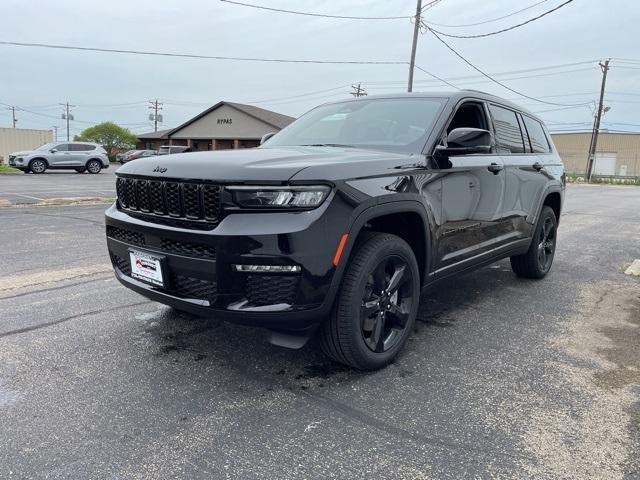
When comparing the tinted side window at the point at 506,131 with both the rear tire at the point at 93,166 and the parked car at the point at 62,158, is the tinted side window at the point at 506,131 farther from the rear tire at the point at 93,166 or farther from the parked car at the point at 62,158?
the rear tire at the point at 93,166

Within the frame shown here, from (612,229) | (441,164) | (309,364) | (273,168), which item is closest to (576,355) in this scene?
(441,164)

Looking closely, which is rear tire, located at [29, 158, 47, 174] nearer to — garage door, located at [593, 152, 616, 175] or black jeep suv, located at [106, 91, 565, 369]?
black jeep suv, located at [106, 91, 565, 369]

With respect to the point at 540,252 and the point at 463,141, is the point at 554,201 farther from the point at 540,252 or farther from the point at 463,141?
the point at 463,141

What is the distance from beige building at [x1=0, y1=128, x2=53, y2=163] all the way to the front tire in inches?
1614

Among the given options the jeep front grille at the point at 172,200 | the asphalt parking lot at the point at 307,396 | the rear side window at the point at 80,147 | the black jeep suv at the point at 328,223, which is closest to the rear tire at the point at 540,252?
the asphalt parking lot at the point at 307,396

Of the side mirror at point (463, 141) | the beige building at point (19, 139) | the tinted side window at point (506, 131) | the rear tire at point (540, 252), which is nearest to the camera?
the side mirror at point (463, 141)

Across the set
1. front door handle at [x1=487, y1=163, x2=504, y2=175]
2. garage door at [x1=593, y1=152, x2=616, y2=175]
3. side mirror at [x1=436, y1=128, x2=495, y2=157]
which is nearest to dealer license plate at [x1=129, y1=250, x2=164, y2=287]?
side mirror at [x1=436, y1=128, x2=495, y2=157]

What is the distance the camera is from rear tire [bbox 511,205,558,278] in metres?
5.49

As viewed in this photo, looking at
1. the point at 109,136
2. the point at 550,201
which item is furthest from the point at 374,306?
the point at 109,136

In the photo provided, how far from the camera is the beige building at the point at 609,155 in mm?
62750

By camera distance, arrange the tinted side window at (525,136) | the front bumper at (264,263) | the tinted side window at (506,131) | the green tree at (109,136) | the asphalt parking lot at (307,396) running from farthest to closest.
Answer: the green tree at (109,136) → the tinted side window at (525,136) → the tinted side window at (506,131) → the front bumper at (264,263) → the asphalt parking lot at (307,396)

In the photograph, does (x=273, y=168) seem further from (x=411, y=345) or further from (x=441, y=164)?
(x=411, y=345)

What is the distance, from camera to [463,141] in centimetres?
346

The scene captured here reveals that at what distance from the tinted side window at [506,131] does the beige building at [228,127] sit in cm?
4134
